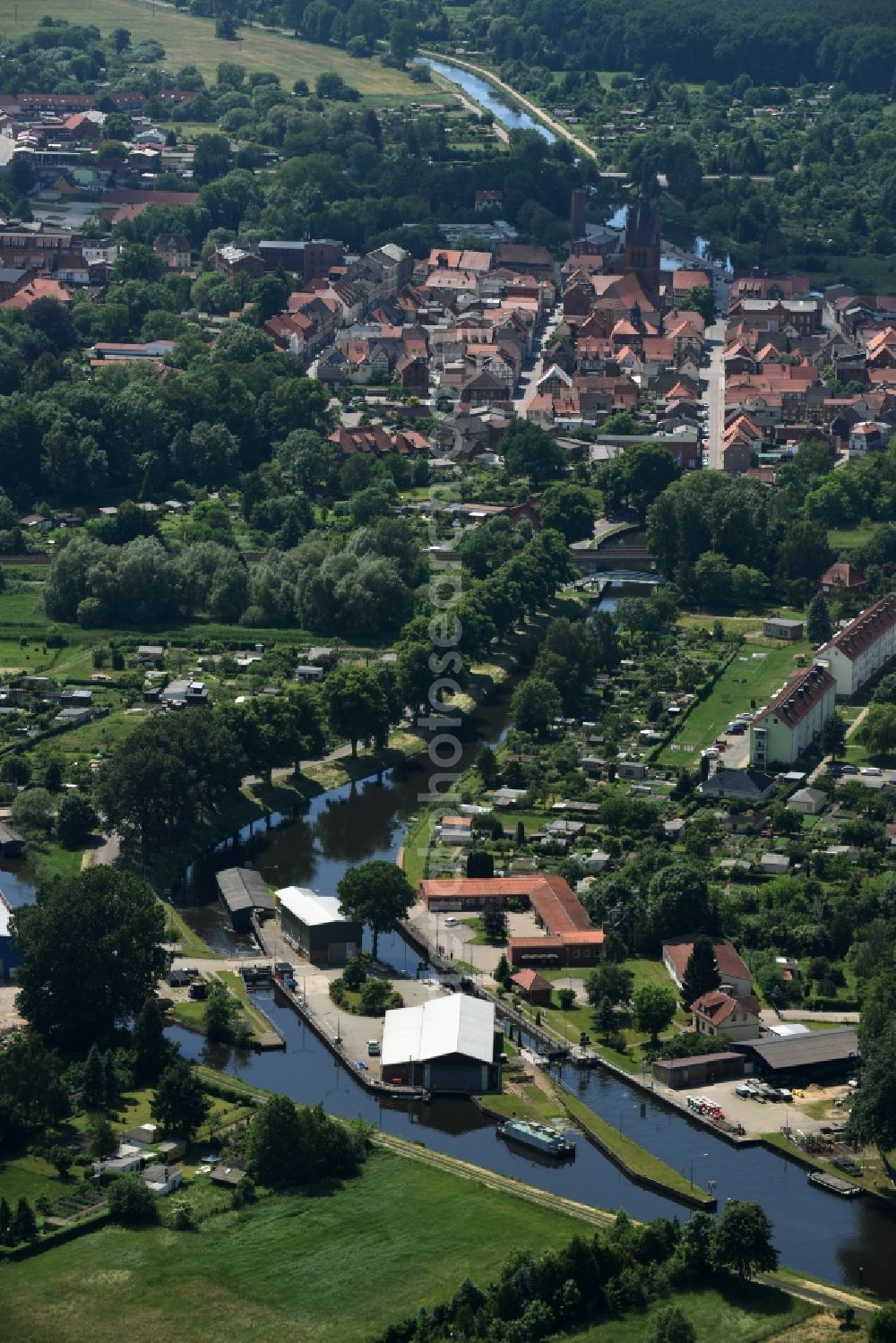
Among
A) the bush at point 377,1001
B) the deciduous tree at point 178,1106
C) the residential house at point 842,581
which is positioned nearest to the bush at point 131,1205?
the deciduous tree at point 178,1106

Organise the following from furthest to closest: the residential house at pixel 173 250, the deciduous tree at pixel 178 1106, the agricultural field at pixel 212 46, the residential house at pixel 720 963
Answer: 1. the agricultural field at pixel 212 46
2. the residential house at pixel 173 250
3. the residential house at pixel 720 963
4. the deciduous tree at pixel 178 1106

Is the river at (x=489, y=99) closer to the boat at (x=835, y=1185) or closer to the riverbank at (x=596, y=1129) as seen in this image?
the riverbank at (x=596, y=1129)

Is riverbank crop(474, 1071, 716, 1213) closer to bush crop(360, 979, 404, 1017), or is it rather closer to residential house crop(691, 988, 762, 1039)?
residential house crop(691, 988, 762, 1039)

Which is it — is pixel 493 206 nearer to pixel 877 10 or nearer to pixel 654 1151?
pixel 877 10

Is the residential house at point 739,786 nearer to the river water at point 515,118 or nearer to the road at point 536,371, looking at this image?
the road at point 536,371

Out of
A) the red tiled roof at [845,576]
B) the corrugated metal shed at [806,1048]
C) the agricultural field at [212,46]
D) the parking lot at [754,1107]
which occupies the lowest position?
the parking lot at [754,1107]

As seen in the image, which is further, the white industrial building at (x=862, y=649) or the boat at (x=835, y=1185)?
the white industrial building at (x=862, y=649)

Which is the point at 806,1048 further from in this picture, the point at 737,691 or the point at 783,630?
the point at 783,630

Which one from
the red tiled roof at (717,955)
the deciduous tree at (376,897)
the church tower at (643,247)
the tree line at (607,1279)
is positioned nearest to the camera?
the tree line at (607,1279)

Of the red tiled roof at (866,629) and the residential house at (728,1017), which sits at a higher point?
the red tiled roof at (866,629)
